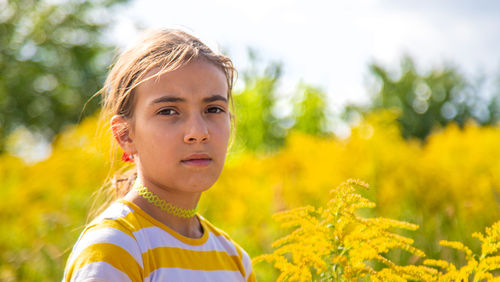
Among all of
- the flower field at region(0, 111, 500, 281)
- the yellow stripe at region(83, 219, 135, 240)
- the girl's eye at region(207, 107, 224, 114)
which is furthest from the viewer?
the flower field at region(0, 111, 500, 281)

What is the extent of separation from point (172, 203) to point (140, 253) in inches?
9.6

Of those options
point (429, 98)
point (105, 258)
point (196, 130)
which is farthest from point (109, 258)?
point (429, 98)

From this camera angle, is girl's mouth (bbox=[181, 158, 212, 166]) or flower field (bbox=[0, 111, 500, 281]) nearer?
girl's mouth (bbox=[181, 158, 212, 166])

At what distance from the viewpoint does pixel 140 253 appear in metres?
1.44

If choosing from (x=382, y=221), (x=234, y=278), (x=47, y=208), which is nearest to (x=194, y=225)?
(x=234, y=278)

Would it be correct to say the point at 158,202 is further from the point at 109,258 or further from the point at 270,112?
the point at 270,112

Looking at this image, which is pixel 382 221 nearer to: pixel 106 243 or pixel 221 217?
pixel 106 243

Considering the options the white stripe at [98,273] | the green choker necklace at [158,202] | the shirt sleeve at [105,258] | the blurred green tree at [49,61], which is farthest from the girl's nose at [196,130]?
the blurred green tree at [49,61]

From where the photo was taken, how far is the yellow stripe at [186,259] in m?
1.48

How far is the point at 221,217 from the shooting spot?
15.0 feet

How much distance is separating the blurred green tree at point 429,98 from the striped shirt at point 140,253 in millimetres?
9887

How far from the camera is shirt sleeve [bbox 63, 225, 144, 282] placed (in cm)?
129

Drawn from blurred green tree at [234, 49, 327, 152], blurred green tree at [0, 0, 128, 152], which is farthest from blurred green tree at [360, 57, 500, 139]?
blurred green tree at [0, 0, 128, 152]

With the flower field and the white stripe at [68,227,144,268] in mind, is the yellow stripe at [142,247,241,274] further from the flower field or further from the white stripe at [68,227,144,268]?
the flower field
